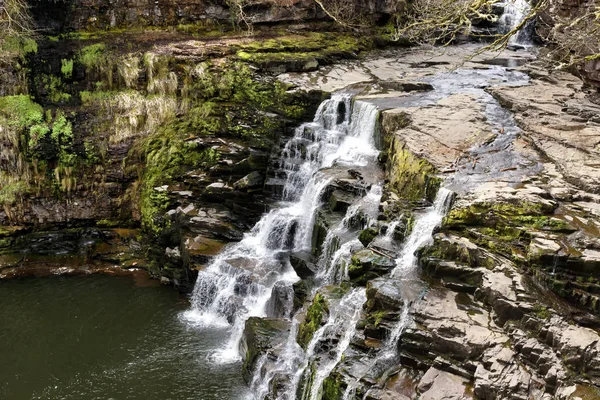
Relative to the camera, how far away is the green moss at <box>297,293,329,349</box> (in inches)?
463

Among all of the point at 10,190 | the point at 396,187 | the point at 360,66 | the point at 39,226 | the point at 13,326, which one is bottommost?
the point at 13,326

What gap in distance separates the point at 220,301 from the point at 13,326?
6088 mm

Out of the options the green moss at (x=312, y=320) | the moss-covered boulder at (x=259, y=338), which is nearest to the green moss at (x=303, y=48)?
the moss-covered boulder at (x=259, y=338)

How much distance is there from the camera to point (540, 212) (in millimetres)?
11078

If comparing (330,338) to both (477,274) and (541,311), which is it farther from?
(541,311)

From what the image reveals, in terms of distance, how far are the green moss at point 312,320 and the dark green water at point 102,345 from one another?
1.99 m

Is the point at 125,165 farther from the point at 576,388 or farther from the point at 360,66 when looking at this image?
the point at 576,388

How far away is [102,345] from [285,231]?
614 cm

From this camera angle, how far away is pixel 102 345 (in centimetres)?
1449

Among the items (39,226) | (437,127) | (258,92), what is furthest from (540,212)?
(39,226)

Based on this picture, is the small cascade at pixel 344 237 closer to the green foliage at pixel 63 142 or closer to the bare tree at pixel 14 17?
the green foliage at pixel 63 142

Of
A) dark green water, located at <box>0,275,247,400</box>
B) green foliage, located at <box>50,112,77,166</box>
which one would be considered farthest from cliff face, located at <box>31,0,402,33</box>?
dark green water, located at <box>0,275,247,400</box>

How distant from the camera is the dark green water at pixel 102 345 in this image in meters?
12.8

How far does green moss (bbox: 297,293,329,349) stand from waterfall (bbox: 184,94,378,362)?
2.39m
